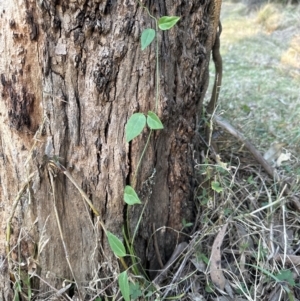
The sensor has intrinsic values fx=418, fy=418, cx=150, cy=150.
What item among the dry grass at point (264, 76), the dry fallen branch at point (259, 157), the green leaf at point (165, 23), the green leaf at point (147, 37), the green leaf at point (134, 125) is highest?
the green leaf at point (165, 23)

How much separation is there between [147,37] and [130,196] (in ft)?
A: 0.93

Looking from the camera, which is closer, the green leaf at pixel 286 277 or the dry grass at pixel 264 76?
the green leaf at pixel 286 277

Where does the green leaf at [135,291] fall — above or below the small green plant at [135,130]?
below

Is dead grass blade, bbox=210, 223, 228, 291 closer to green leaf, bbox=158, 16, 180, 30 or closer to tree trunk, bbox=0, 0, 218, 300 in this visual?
tree trunk, bbox=0, 0, 218, 300

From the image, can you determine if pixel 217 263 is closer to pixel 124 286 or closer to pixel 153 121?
pixel 124 286

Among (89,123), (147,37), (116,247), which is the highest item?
(147,37)

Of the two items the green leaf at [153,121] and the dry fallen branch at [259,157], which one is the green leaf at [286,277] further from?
the green leaf at [153,121]

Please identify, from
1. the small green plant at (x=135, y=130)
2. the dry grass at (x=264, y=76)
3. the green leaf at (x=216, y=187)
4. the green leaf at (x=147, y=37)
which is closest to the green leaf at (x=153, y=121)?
the small green plant at (x=135, y=130)

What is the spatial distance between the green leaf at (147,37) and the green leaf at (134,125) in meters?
0.12

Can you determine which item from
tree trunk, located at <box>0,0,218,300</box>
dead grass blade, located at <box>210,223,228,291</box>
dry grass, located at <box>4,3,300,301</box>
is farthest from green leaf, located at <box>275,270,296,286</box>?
tree trunk, located at <box>0,0,218,300</box>

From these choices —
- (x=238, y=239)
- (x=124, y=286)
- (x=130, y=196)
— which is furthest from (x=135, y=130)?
(x=238, y=239)

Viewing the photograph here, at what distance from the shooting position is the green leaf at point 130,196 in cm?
76

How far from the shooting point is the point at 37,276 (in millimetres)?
842

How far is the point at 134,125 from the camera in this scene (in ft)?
2.36
